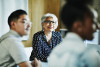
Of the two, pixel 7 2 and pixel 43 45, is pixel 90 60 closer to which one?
pixel 43 45

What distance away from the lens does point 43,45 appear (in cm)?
242

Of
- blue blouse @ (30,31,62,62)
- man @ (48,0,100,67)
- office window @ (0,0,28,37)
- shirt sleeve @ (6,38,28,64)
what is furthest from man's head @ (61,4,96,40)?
office window @ (0,0,28,37)

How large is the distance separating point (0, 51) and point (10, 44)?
13cm

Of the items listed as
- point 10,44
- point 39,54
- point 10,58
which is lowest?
point 39,54

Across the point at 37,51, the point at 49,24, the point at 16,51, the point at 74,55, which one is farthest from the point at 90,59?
the point at 49,24

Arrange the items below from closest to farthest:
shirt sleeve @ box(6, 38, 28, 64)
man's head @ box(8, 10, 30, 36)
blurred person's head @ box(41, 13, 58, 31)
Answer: shirt sleeve @ box(6, 38, 28, 64)
man's head @ box(8, 10, 30, 36)
blurred person's head @ box(41, 13, 58, 31)

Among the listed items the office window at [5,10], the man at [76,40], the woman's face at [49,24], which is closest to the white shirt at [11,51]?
the man at [76,40]

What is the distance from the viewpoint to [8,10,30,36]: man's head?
122 cm

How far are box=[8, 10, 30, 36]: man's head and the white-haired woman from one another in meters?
1.09

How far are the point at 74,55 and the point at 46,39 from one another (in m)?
1.90

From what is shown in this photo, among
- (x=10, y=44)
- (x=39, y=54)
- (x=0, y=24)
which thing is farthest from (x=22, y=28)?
(x=0, y=24)

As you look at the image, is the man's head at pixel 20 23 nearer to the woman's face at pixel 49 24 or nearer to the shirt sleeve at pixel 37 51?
the shirt sleeve at pixel 37 51

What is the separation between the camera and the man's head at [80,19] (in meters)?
0.62

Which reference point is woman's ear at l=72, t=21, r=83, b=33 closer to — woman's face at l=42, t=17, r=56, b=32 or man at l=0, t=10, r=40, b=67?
man at l=0, t=10, r=40, b=67
